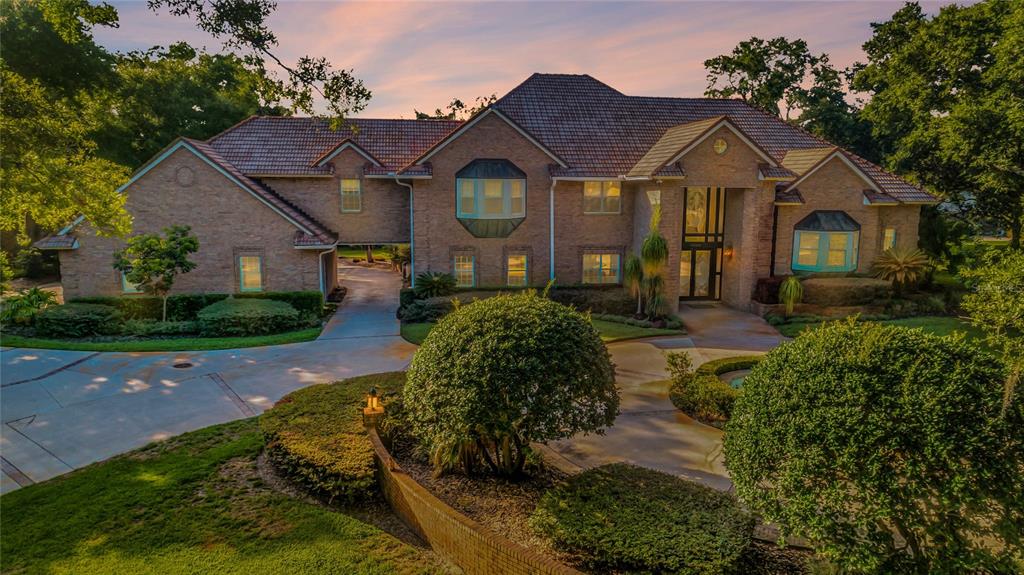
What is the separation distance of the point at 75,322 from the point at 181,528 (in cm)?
1507

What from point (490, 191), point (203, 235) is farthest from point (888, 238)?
point (203, 235)

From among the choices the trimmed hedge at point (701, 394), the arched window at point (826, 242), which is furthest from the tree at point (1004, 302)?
the arched window at point (826, 242)

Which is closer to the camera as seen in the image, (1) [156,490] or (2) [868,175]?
(1) [156,490]

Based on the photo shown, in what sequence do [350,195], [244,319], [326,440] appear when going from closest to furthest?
[326,440] → [244,319] → [350,195]

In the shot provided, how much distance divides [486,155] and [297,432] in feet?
53.5

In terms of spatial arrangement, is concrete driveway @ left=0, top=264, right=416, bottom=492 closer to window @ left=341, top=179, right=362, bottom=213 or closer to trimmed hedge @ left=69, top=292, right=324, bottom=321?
trimmed hedge @ left=69, top=292, right=324, bottom=321

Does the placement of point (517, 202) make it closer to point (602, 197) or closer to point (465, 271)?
point (465, 271)

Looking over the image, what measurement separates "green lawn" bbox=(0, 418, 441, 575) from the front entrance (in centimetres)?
1983

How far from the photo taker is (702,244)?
25594 mm

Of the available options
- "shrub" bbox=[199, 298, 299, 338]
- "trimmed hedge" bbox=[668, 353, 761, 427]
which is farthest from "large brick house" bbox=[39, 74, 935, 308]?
"trimmed hedge" bbox=[668, 353, 761, 427]

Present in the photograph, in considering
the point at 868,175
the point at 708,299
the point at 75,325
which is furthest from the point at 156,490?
the point at 868,175

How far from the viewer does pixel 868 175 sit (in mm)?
24438

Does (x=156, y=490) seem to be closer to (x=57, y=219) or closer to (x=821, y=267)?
(x=57, y=219)

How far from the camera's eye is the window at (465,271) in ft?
81.4
